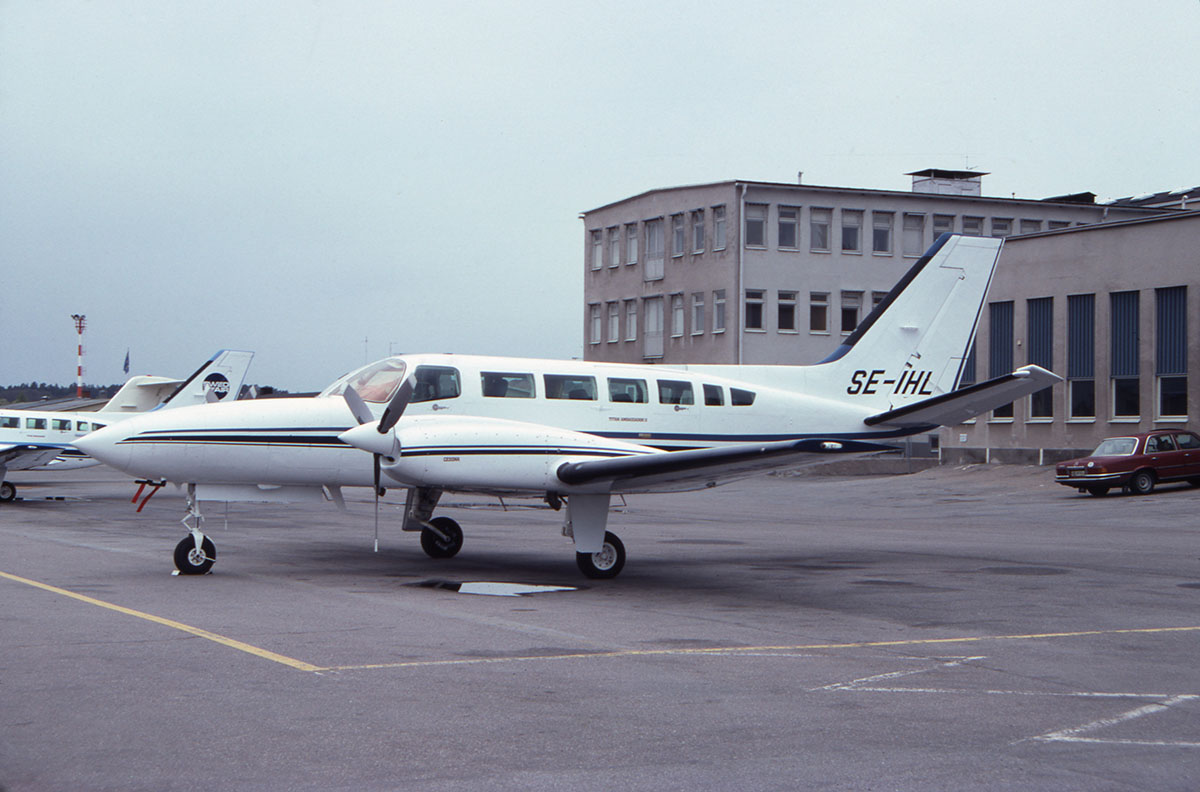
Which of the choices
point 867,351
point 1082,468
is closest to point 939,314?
point 867,351

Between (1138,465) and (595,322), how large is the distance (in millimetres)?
38883

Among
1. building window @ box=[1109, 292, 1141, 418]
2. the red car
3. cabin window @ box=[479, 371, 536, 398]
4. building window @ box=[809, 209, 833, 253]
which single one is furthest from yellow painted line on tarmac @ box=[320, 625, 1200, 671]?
building window @ box=[809, 209, 833, 253]

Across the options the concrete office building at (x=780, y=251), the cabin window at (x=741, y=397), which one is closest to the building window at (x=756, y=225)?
the concrete office building at (x=780, y=251)

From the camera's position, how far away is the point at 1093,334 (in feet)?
143

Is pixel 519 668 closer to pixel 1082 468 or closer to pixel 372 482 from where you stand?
pixel 372 482

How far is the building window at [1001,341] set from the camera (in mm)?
46656

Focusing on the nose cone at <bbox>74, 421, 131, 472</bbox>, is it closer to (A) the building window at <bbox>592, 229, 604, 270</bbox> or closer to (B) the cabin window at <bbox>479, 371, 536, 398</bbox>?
(B) the cabin window at <bbox>479, 371, 536, 398</bbox>

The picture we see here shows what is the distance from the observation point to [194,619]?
34.7 ft

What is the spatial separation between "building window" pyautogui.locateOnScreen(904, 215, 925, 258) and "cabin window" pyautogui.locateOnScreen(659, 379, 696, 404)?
154 feet

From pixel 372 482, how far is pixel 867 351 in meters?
8.40

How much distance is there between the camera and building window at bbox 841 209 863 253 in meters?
60.1

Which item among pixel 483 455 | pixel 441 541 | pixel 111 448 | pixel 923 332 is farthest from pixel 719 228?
pixel 111 448

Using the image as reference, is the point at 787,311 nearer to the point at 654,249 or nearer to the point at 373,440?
the point at 654,249

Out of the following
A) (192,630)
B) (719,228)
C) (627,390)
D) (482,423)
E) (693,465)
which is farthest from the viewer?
(719,228)
